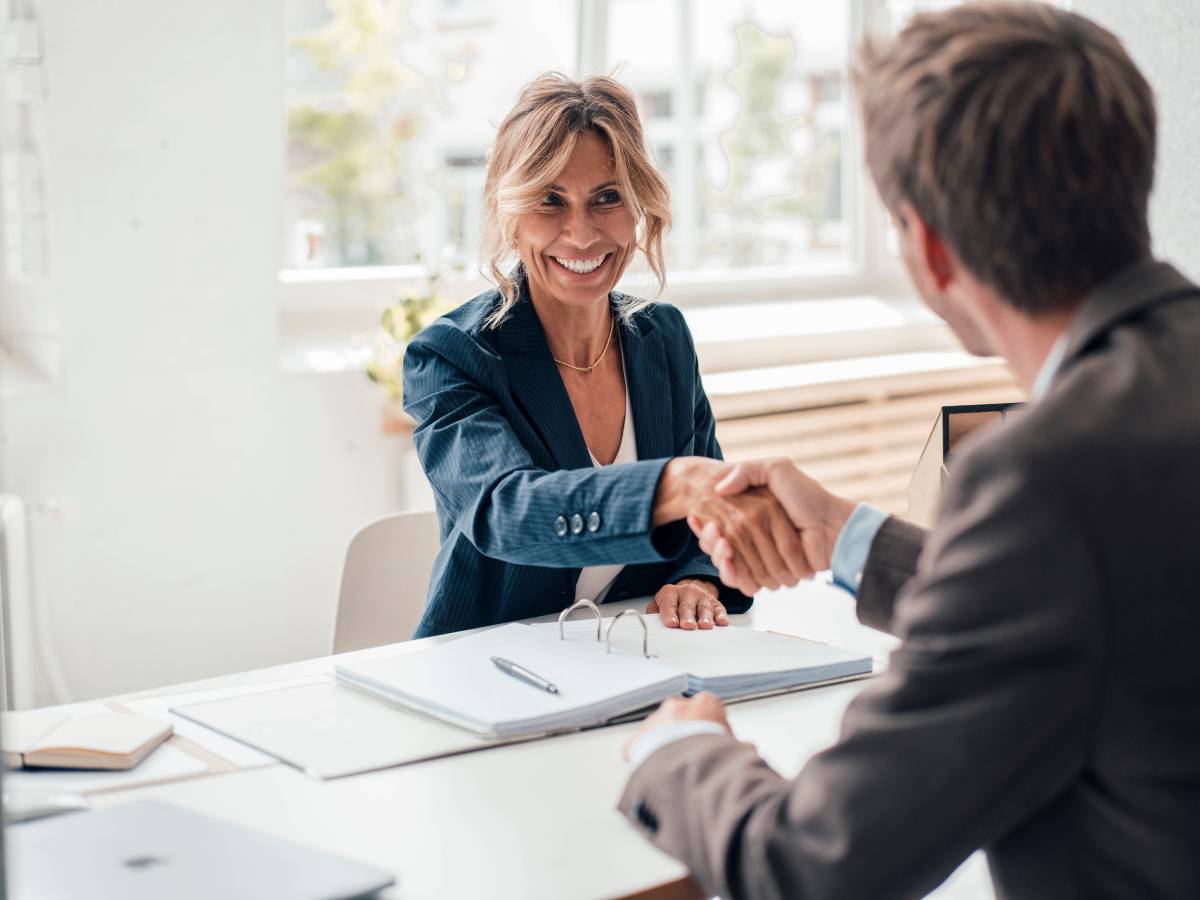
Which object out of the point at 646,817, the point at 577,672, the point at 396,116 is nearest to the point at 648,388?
the point at 577,672

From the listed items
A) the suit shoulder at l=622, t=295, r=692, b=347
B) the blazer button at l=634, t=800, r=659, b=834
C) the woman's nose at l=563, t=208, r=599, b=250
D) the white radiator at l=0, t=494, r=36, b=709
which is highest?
the woman's nose at l=563, t=208, r=599, b=250

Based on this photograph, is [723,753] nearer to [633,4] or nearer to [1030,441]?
[1030,441]

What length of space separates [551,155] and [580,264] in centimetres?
18

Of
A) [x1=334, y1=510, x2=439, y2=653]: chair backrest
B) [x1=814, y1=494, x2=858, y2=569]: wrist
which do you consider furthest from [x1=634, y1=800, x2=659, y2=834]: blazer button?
[x1=334, y1=510, x2=439, y2=653]: chair backrest

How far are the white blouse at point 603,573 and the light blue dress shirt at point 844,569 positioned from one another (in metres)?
0.65

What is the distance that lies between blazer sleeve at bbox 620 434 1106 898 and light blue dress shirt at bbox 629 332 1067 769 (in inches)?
8.7

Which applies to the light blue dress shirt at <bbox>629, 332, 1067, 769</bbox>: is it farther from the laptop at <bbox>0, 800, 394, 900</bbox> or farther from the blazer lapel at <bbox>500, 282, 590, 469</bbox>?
the blazer lapel at <bbox>500, 282, 590, 469</bbox>

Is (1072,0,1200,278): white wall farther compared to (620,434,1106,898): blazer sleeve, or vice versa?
(1072,0,1200,278): white wall

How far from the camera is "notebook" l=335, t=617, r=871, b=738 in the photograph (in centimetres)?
148

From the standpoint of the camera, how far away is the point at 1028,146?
0.93 meters

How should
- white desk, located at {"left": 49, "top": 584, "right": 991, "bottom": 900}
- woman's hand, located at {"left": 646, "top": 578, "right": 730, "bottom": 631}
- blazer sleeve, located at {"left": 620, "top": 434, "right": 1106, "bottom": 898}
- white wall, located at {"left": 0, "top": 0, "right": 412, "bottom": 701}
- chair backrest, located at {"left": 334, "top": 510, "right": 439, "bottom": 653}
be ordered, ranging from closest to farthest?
blazer sleeve, located at {"left": 620, "top": 434, "right": 1106, "bottom": 898} → white desk, located at {"left": 49, "top": 584, "right": 991, "bottom": 900} → woman's hand, located at {"left": 646, "top": 578, "right": 730, "bottom": 631} → chair backrest, located at {"left": 334, "top": 510, "right": 439, "bottom": 653} → white wall, located at {"left": 0, "top": 0, "right": 412, "bottom": 701}

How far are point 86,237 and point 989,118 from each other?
2723 millimetres

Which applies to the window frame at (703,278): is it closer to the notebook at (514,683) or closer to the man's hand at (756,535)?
the man's hand at (756,535)

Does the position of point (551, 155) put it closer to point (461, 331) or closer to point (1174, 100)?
point (461, 331)
